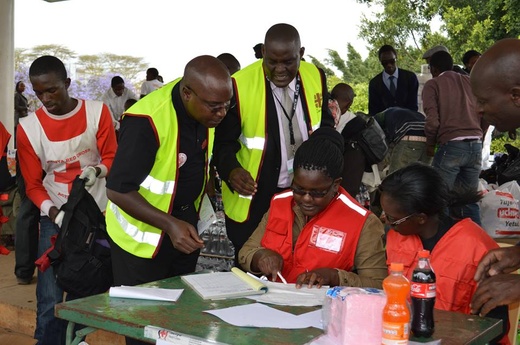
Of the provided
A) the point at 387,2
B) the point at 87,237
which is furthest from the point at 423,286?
the point at 387,2

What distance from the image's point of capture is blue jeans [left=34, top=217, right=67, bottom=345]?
12.9 ft

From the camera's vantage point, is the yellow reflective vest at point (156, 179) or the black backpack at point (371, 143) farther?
the black backpack at point (371, 143)

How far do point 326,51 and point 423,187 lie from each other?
54.2ft

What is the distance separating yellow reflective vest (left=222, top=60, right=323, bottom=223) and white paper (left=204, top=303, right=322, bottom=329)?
1159mm

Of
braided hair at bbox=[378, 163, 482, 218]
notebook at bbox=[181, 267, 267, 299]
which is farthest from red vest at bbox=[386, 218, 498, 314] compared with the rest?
notebook at bbox=[181, 267, 267, 299]

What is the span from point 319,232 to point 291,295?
0.46m

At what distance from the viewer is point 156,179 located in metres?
3.07

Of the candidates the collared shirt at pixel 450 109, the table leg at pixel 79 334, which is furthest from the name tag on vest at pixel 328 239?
the collared shirt at pixel 450 109

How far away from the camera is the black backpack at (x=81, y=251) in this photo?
360 cm

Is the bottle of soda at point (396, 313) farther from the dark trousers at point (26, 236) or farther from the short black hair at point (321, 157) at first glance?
the dark trousers at point (26, 236)

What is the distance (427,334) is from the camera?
86.0 inches

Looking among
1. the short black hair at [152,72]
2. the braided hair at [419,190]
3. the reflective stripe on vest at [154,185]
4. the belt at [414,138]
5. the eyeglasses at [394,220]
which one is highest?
the short black hair at [152,72]

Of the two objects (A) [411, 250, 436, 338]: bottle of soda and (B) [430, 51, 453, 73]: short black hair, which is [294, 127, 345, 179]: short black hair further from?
(B) [430, 51, 453, 73]: short black hair

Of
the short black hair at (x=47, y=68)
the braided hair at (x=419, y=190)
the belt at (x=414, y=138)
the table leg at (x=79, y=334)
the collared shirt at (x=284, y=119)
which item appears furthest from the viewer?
the belt at (x=414, y=138)
